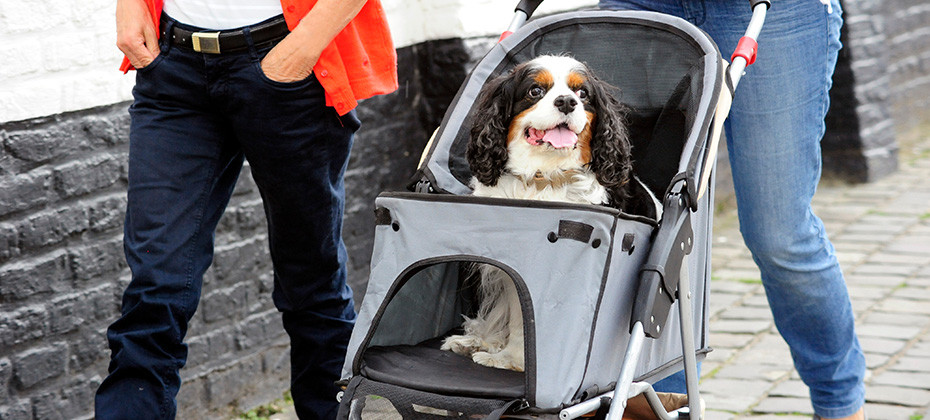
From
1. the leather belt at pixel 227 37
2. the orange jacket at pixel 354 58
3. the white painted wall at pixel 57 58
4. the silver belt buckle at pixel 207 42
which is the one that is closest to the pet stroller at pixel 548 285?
the orange jacket at pixel 354 58

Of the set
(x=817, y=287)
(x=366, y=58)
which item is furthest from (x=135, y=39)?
(x=817, y=287)

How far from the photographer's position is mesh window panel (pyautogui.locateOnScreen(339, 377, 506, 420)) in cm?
236

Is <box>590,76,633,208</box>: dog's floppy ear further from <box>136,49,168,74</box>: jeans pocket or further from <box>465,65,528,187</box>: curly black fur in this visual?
<box>136,49,168,74</box>: jeans pocket

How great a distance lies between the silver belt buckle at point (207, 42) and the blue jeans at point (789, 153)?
1.32 metres

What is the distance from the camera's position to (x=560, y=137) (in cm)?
285

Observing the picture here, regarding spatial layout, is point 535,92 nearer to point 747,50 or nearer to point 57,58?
point 747,50

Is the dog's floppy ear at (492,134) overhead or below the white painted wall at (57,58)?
below

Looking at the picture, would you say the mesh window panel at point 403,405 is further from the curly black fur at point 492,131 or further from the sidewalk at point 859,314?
the sidewalk at point 859,314

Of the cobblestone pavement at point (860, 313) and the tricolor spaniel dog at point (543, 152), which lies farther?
the cobblestone pavement at point (860, 313)

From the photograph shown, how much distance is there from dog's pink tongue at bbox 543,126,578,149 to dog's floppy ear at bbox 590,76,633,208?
0.23ft

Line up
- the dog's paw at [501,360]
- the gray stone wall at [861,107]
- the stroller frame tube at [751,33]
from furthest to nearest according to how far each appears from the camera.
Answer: the gray stone wall at [861,107], the stroller frame tube at [751,33], the dog's paw at [501,360]

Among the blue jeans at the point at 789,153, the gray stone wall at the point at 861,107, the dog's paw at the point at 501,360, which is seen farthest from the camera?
the gray stone wall at the point at 861,107

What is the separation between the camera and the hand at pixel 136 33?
3.01m

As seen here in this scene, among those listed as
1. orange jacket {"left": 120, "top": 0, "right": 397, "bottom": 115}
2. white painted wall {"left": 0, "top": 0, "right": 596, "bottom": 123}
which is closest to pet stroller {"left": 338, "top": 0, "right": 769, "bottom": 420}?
orange jacket {"left": 120, "top": 0, "right": 397, "bottom": 115}
